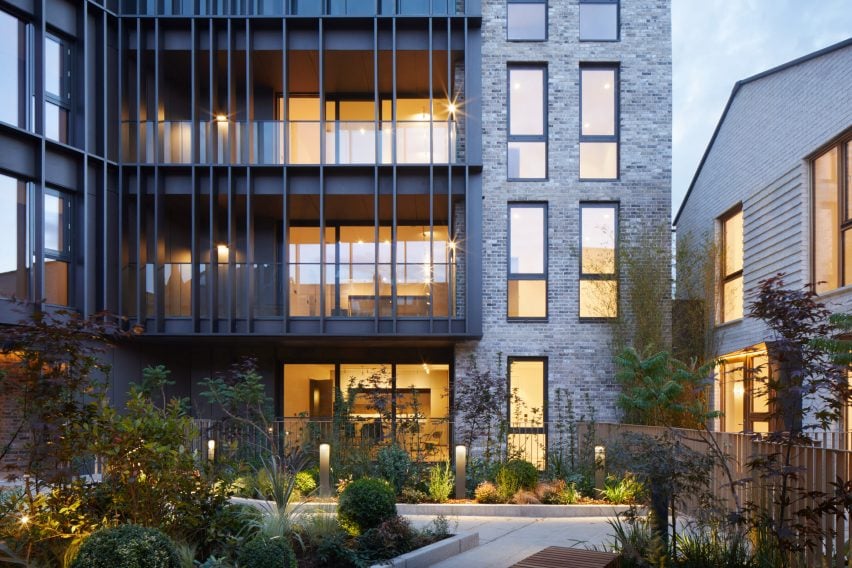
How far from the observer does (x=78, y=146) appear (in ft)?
49.4

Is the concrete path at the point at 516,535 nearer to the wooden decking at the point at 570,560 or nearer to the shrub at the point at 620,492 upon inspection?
the shrub at the point at 620,492

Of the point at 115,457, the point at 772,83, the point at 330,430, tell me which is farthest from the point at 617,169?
the point at 115,457

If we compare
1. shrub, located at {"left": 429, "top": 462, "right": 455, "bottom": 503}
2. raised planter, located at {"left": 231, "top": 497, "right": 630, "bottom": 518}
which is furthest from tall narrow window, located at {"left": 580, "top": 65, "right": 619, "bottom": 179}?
raised planter, located at {"left": 231, "top": 497, "right": 630, "bottom": 518}

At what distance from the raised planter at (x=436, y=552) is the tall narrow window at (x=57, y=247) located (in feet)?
32.5

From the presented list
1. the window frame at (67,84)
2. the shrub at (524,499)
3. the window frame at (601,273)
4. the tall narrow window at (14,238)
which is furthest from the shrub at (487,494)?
the window frame at (67,84)

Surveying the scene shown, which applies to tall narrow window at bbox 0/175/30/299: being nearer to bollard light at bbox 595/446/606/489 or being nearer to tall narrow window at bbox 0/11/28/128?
tall narrow window at bbox 0/11/28/128

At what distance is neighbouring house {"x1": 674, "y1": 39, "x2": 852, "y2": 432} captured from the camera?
11797mm

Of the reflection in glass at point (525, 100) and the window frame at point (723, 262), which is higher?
the reflection in glass at point (525, 100)

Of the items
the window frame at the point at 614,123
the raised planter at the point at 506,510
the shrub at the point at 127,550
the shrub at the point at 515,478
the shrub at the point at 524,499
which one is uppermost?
the window frame at the point at 614,123

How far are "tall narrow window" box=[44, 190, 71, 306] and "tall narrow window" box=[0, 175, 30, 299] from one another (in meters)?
0.45

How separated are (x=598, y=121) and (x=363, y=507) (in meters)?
11.6

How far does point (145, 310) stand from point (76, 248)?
6.36 feet

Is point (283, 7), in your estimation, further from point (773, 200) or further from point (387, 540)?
point (387, 540)

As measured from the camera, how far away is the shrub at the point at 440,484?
11.6 meters
